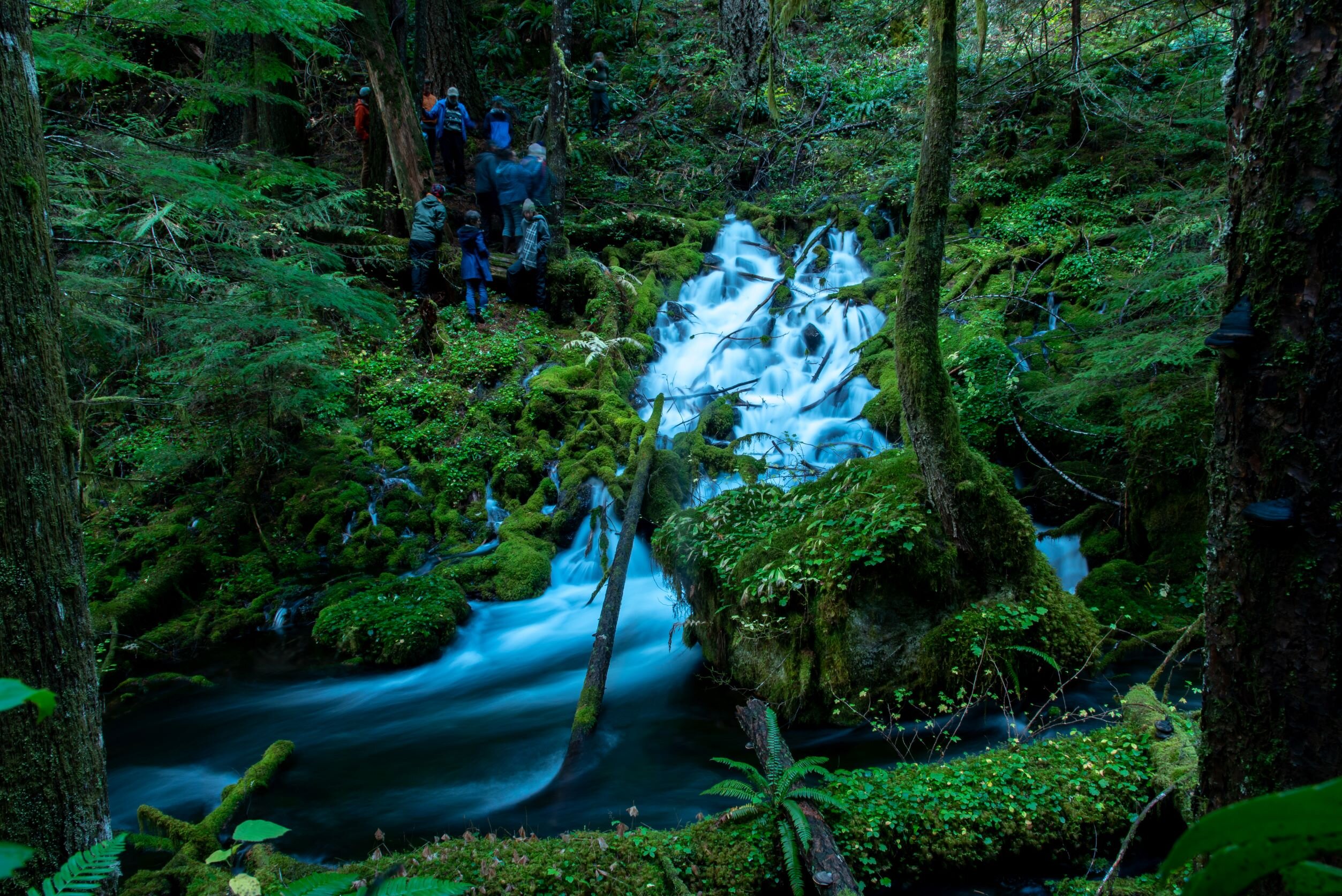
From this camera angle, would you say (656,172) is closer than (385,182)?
No

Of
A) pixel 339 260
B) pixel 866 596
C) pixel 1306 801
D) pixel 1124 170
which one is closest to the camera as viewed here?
pixel 1306 801

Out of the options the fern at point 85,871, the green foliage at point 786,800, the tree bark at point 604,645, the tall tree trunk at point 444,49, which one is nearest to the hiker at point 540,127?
the tall tree trunk at point 444,49

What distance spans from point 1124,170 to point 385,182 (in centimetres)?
1304

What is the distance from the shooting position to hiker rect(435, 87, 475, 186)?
15352 millimetres

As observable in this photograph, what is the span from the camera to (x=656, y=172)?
18.2 metres

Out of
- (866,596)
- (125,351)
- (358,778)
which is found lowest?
(358,778)

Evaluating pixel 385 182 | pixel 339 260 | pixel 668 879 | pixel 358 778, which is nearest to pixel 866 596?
pixel 668 879

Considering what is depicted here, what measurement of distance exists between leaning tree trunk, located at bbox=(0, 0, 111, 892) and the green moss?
440 centimetres

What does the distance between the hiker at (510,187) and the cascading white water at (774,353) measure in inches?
137

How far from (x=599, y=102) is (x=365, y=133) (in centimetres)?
671

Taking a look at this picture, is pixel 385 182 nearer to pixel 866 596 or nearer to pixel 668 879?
pixel 866 596

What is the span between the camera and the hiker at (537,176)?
14.1m

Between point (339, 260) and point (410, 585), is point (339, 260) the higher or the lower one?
the higher one

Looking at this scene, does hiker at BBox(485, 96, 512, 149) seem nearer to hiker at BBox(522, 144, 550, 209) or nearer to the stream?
hiker at BBox(522, 144, 550, 209)
